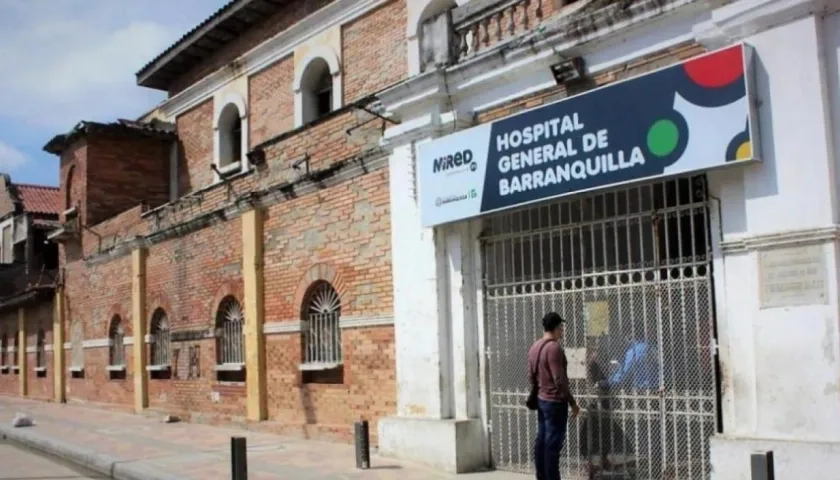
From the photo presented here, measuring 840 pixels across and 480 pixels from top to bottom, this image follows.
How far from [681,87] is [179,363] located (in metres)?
11.8

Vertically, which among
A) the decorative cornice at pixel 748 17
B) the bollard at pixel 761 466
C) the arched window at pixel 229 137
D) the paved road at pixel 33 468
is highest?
the arched window at pixel 229 137

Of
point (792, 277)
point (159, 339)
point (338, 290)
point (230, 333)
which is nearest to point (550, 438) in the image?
point (792, 277)

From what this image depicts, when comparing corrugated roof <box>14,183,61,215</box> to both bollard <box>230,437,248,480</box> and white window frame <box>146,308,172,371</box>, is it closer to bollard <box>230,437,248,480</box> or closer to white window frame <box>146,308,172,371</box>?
white window frame <box>146,308,172,371</box>

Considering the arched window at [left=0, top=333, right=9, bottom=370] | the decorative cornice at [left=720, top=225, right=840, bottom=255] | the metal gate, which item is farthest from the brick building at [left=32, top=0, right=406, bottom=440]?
the arched window at [left=0, top=333, right=9, bottom=370]

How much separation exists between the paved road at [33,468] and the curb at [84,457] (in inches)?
6.2

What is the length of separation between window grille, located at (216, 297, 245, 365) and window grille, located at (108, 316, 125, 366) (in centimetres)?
541

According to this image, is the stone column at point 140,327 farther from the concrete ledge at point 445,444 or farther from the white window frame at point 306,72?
the concrete ledge at point 445,444

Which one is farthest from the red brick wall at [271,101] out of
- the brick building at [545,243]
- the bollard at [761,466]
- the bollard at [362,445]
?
the bollard at [761,466]

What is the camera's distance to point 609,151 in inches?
294

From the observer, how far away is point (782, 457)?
20.5 feet

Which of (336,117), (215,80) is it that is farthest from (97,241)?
(336,117)

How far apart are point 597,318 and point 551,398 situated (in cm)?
95

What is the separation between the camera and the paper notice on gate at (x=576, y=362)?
815 centimetres

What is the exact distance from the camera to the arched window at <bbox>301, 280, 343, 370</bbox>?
1184 centimetres
